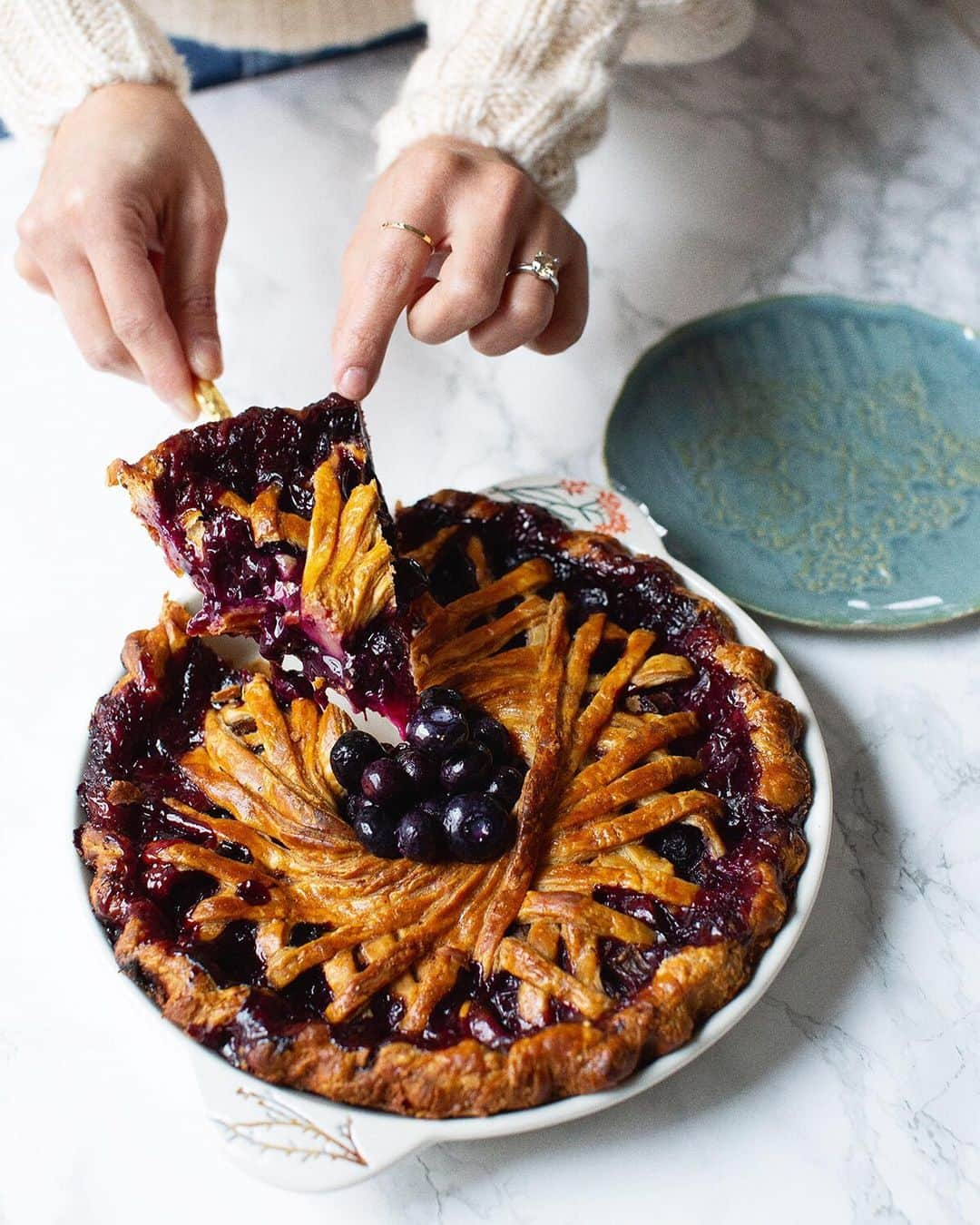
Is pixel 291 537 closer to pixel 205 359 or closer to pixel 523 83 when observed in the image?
pixel 205 359

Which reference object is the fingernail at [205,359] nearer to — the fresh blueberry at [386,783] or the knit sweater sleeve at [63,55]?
the knit sweater sleeve at [63,55]

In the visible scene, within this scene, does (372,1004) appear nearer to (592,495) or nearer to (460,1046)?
(460,1046)

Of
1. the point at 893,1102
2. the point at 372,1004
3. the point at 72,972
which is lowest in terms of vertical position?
the point at 893,1102

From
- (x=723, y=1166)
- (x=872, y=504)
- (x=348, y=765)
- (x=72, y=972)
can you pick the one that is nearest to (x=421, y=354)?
(x=872, y=504)

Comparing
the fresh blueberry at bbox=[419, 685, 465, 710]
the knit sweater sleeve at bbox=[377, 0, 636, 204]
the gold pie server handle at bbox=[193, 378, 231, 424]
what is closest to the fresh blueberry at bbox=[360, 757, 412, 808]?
the fresh blueberry at bbox=[419, 685, 465, 710]

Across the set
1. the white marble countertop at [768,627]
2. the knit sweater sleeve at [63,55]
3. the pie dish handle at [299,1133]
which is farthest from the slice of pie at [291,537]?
the knit sweater sleeve at [63,55]

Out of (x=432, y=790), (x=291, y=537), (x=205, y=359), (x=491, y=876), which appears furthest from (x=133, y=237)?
(x=491, y=876)
